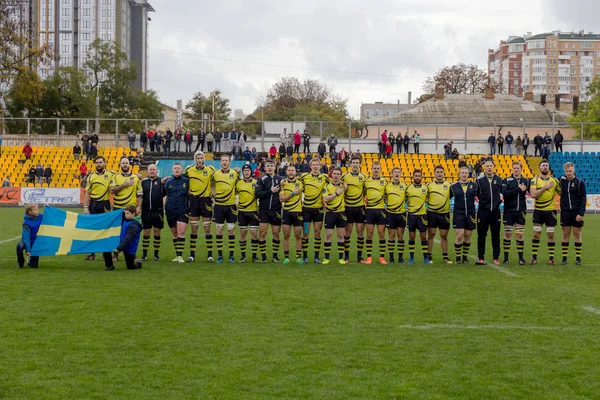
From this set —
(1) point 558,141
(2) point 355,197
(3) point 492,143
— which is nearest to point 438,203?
(2) point 355,197

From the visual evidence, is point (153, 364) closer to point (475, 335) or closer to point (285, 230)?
point (475, 335)

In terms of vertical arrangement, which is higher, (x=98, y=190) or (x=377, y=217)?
(x=98, y=190)

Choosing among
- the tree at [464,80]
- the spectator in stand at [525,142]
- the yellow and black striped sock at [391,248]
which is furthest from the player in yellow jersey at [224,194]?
the tree at [464,80]

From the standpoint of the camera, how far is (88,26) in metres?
138

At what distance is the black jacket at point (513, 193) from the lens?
15102 mm

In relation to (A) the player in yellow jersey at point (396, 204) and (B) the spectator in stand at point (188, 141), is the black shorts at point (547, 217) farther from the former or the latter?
(B) the spectator in stand at point (188, 141)

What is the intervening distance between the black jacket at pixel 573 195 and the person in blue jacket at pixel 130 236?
26.5 ft

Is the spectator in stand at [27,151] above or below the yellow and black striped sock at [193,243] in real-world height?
above

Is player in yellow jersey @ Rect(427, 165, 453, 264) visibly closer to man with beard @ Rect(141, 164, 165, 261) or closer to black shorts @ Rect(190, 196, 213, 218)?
black shorts @ Rect(190, 196, 213, 218)

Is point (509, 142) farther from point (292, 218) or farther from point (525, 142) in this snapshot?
point (292, 218)

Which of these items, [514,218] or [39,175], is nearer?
[514,218]

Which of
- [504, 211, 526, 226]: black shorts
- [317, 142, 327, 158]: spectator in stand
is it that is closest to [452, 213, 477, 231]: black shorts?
[504, 211, 526, 226]: black shorts

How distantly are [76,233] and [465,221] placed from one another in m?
7.25

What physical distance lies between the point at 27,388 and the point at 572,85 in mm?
205021
